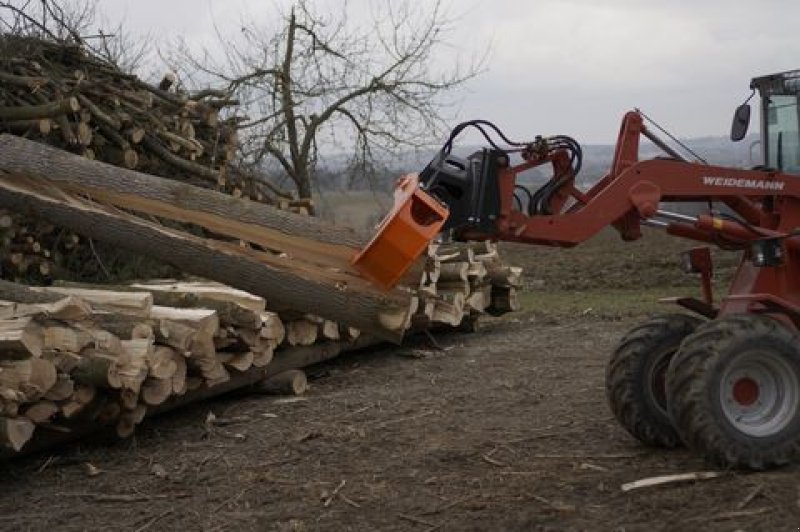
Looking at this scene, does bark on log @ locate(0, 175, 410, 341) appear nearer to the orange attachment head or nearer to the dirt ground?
the orange attachment head

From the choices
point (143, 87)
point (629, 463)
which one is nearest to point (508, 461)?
point (629, 463)

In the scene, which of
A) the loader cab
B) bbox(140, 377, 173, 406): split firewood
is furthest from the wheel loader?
bbox(140, 377, 173, 406): split firewood

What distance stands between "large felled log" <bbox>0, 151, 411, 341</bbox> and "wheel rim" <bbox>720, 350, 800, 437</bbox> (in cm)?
192

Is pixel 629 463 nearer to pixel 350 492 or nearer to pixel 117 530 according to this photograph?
pixel 350 492

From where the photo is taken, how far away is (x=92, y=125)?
388 inches

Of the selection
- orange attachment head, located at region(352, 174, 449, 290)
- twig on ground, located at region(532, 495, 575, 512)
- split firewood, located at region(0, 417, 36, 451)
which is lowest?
twig on ground, located at region(532, 495, 575, 512)

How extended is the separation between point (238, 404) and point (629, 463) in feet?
11.7

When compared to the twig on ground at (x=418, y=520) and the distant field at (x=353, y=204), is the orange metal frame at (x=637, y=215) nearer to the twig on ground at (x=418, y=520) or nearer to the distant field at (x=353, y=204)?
the twig on ground at (x=418, y=520)

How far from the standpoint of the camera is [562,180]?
6051 millimetres

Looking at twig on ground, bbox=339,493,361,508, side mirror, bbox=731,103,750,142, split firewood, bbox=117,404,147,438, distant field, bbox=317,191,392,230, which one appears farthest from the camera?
distant field, bbox=317,191,392,230

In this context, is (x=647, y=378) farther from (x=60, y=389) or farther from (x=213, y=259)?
(x=60, y=389)

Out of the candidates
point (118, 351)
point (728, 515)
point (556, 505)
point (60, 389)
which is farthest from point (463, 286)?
point (728, 515)

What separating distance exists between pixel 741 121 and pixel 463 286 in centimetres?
521

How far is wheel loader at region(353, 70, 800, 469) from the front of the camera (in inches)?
220
